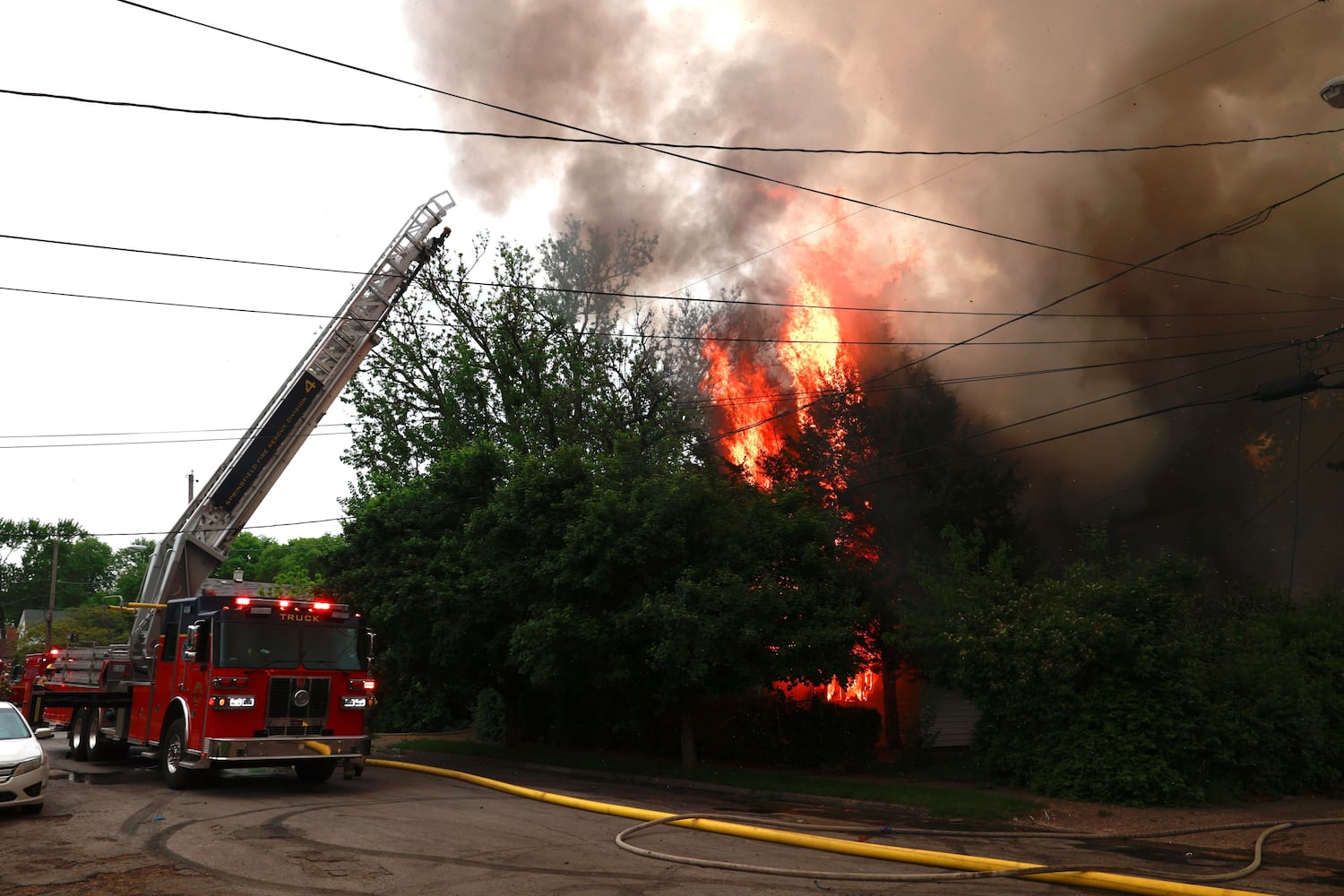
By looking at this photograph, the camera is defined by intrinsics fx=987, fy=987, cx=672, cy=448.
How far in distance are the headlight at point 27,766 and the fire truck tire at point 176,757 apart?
2.66 metres

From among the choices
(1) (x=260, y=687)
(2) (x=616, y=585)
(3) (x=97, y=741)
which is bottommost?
(3) (x=97, y=741)

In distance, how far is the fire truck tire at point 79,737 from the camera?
19.0 metres

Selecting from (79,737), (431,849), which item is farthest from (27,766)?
(79,737)

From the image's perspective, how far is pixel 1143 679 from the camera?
1570cm

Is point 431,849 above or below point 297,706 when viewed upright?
below

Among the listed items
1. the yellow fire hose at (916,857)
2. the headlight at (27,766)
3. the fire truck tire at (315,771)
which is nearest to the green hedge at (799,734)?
the yellow fire hose at (916,857)

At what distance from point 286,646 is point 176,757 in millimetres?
2242

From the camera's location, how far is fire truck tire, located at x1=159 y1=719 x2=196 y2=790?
14484mm

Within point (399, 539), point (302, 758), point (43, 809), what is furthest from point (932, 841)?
point (399, 539)

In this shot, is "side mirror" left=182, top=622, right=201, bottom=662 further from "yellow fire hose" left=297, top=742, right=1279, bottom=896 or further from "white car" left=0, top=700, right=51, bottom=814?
"yellow fire hose" left=297, top=742, right=1279, bottom=896

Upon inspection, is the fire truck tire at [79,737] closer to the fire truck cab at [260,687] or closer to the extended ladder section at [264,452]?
the extended ladder section at [264,452]

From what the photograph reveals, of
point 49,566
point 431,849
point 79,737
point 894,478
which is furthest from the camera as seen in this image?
point 49,566

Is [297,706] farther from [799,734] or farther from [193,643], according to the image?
[799,734]

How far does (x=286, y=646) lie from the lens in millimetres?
14812
